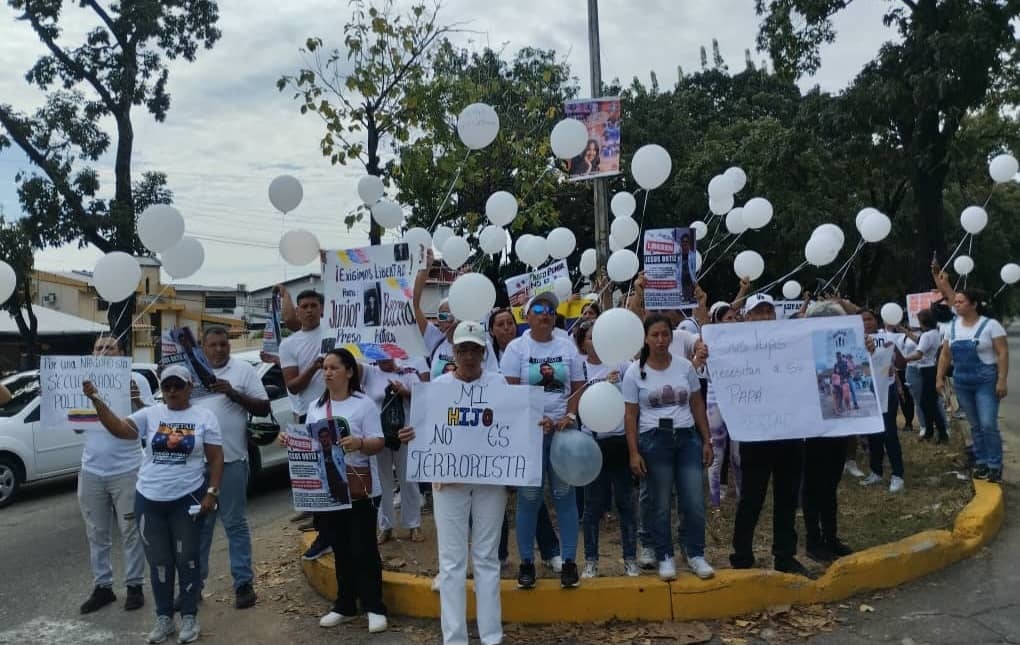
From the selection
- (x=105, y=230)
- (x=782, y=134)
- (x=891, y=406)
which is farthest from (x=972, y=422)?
(x=105, y=230)

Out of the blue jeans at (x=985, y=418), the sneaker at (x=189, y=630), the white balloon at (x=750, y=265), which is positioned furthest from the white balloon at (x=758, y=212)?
the sneaker at (x=189, y=630)

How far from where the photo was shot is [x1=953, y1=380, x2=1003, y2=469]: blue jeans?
6.98 metres

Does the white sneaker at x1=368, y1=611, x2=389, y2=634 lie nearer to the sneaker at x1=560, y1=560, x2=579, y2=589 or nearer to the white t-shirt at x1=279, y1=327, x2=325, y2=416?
the sneaker at x1=560, y1=560, x2=579, y2=589

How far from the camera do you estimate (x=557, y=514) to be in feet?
16.1

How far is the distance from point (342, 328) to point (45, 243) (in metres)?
13.4

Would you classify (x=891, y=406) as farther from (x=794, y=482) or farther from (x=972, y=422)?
(x=794, y=482)

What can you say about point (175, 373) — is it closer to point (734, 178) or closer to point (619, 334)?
point (619, 334)

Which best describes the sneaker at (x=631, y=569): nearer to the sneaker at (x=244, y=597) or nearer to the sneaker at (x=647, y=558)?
the sneaker at (x=647, y=558)

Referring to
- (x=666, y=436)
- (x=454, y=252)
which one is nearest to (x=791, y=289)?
(x=454, y=252)

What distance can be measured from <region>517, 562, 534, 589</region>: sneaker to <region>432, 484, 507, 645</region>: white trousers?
463 mm

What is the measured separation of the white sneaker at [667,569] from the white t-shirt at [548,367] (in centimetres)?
116

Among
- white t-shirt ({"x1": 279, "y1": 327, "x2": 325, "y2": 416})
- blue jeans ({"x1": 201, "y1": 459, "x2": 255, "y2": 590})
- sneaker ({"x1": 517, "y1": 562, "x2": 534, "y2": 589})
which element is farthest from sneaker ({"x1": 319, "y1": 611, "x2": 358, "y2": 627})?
white t-shirt ({"x1": 279, "y1": 327, "x2": 325, "y2": 416})

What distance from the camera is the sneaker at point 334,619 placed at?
16.2 ft

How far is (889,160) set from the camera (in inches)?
683
